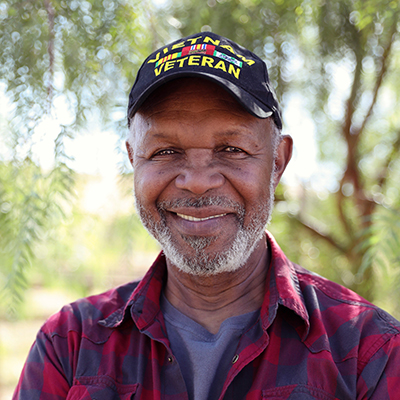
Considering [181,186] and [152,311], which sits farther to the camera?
[152,311]

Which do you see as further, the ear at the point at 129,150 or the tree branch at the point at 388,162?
the tree branch at the point at 388,162

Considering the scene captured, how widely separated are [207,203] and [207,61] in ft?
1.44

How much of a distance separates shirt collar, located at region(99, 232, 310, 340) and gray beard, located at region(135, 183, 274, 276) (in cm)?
13

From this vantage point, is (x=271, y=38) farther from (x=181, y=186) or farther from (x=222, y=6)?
(x=181, y=186)

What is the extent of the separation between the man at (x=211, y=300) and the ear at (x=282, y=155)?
0.06 m

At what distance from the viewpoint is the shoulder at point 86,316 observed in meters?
1.38

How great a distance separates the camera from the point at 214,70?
1.26 meters

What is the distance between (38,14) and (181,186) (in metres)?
0.84

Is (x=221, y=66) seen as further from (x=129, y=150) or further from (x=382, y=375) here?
(x=382, y=375)

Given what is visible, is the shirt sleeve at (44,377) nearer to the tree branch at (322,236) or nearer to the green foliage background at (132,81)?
the green foliage background at (132,81)

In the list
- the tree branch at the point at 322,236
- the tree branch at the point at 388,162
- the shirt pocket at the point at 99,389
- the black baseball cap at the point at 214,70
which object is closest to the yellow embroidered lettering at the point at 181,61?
the black baseball cap at the point at 214,70

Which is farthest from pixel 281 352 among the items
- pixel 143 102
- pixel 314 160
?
pixel 314 160

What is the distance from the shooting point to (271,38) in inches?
68.4

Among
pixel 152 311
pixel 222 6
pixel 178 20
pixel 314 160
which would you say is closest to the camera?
pixel 152 311
